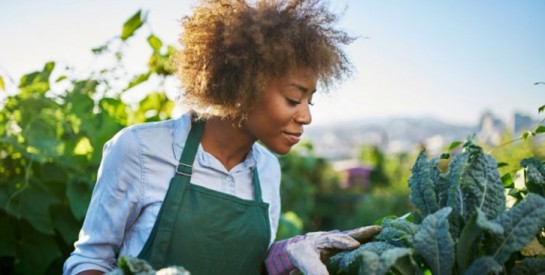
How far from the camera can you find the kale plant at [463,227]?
84 cm

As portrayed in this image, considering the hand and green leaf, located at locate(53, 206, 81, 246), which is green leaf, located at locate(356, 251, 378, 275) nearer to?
the hand

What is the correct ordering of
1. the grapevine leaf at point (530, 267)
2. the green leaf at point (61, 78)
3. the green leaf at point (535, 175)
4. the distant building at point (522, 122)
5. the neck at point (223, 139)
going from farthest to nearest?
the green leaf at point (61, 78), the distant building at point (522, 122), the neck at point (223, 139), the green leaf at point (535, 175), the grapevine leaf at point (530, 267)

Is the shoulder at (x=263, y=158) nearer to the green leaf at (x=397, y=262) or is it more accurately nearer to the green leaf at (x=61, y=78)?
the green leaf at (x=397, y=262)

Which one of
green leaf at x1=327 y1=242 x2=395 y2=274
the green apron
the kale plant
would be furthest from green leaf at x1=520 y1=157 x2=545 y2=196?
the green apron

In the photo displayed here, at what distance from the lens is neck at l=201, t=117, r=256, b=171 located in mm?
1462

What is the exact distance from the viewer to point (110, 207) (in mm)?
1351

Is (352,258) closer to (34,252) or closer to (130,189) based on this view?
(130,189)

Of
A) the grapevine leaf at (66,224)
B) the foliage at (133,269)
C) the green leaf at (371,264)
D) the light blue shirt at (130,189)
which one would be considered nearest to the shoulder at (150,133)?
the light blue shirt at (130,189)

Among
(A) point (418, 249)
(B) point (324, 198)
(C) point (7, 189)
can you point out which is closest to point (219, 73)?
(A) point (418, 249)

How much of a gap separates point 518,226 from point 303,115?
0.60 meters

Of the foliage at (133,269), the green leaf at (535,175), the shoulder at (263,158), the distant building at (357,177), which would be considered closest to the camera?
the foliage at (133,269)

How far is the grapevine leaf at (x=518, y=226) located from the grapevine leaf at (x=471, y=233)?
0.10 ft

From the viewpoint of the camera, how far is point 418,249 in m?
0.86

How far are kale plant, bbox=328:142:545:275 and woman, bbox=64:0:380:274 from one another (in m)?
0.39
